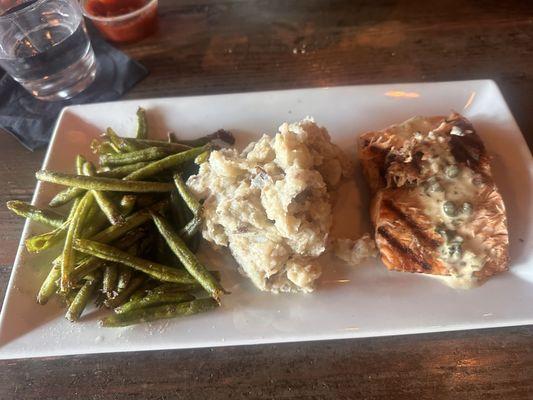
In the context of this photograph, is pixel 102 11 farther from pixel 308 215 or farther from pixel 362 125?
pixel 308 215

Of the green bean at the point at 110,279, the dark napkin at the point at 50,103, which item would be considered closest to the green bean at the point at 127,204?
the green bean at the point at 110,279

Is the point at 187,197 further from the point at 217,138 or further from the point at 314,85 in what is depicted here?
the point at 314,85

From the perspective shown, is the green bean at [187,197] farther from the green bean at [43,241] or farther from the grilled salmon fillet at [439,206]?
the grilled salmon fillet at [439,206]

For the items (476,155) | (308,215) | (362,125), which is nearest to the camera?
(308,215)

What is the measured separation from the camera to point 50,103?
337 cm

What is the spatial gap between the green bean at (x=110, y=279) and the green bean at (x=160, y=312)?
143 mm

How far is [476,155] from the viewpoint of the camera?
2.40m

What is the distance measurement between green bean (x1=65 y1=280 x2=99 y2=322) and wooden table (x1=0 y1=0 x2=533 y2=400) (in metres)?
0.25

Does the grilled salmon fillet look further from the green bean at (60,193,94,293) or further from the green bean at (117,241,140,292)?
the green bean at (60,193,94,293)

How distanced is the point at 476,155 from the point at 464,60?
4.90 feet

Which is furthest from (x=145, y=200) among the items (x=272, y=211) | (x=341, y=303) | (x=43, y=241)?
(x=341, y=303)

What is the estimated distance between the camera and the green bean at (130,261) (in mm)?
2200

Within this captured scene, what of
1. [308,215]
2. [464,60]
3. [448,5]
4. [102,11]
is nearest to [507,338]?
[308,215]

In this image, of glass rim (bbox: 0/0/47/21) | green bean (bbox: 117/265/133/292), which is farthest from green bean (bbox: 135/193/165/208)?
glass rim (bbox: 0/0/47/21)
